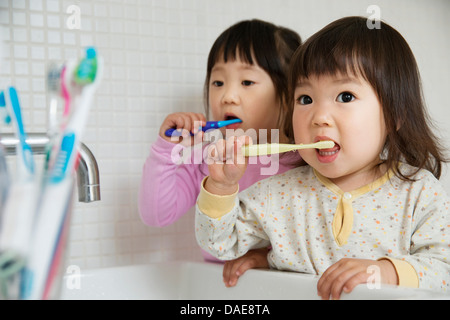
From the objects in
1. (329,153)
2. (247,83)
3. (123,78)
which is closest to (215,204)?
(329,153)

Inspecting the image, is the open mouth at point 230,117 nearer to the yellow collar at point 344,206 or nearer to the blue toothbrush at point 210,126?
the blue toothbrush at point 210,126

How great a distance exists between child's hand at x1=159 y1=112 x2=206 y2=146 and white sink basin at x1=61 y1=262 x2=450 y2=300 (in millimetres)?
241

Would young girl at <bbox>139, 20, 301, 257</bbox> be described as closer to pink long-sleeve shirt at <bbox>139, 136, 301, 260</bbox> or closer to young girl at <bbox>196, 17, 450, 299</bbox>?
pink long-sleeve shirt at <bbox>139, 136, 301, 260</bbox>

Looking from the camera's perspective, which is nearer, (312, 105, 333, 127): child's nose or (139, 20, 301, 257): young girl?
(312, 105, 333, 127): child's nose

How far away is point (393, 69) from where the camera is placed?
32.9 inches

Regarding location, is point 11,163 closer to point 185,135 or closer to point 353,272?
point 185,135

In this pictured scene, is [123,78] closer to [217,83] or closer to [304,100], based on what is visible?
[217,83]

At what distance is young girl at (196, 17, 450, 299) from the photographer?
0.80 m

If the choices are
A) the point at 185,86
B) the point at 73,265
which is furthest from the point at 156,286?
the point at 185,86

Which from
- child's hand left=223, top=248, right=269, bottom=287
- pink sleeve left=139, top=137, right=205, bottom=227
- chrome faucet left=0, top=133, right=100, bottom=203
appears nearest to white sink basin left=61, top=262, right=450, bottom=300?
child's hand left=223, top=248, right=269, bottom=287

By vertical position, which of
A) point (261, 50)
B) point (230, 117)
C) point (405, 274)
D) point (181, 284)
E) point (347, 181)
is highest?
point (261, 50)

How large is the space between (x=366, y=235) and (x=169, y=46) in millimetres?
617

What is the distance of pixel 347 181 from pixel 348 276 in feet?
0.76

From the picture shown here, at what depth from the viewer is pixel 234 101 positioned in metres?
1.01
